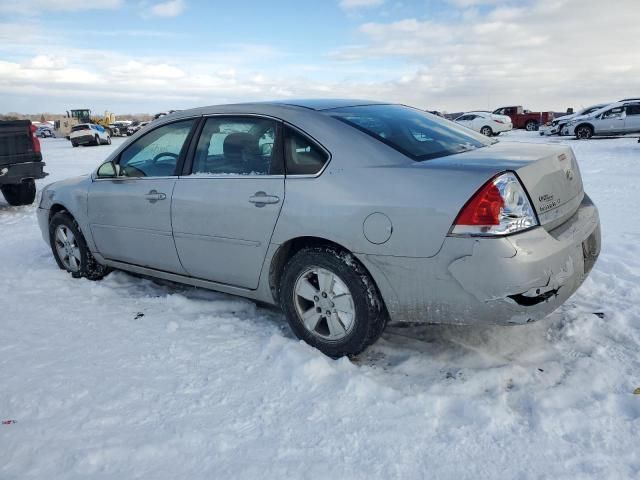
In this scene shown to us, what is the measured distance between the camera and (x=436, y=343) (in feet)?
11.3

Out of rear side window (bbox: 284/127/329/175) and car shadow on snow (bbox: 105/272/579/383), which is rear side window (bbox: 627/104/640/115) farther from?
rear side window (bbox: 284/127/329/175)

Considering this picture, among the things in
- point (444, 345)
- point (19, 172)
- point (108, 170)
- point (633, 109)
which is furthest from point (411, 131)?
point (633, 109)

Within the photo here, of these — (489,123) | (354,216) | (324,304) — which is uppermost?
(354,216)

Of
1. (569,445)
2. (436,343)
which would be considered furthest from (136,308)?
(569,445)

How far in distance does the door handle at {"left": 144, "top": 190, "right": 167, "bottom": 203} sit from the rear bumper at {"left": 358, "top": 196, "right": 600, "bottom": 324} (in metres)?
1.74

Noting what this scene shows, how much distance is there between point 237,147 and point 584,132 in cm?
2323

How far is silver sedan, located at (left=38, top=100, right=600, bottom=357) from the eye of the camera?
2705 millimetres

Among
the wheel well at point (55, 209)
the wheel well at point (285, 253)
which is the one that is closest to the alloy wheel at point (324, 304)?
the wheel well at point (285, 253)

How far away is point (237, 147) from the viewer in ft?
12.0

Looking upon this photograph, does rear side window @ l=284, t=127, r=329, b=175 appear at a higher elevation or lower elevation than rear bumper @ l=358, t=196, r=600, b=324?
higher

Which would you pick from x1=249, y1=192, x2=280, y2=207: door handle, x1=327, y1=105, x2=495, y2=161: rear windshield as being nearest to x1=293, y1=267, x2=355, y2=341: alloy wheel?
x1=249, y1=192, x2=280, y2=207: door handle

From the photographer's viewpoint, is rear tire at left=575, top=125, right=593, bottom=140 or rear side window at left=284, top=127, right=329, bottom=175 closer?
rear side window at left=284, top=127, right=329, bottom=175

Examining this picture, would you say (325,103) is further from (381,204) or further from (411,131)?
(381,204)

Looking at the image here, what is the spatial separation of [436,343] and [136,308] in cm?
225
